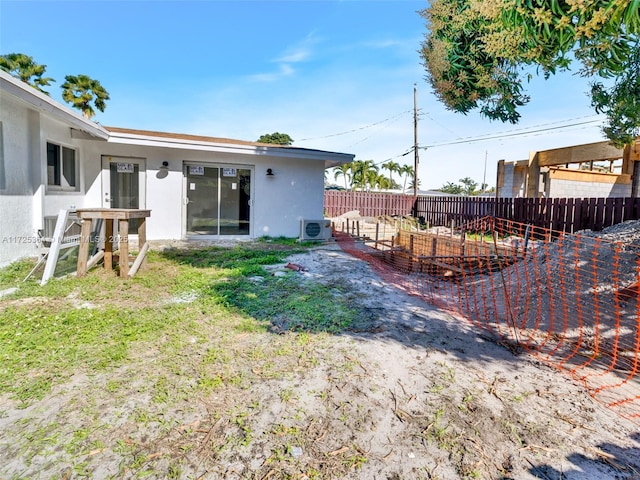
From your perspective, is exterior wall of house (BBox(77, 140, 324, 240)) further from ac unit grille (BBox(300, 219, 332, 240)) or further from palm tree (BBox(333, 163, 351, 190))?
palm tree (BBox(333, 163, 351, 190))

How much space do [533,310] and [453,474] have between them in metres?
3.21

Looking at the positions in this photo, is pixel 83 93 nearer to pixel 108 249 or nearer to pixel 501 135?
pixel 108 249

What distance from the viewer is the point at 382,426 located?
2020 mm

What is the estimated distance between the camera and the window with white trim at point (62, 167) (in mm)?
6625

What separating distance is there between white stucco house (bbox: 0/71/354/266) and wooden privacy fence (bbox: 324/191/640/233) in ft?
15.0

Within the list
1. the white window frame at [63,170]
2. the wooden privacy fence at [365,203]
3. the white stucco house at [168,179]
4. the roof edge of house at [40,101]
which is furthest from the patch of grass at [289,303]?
the wooden privacy fence at [365,203]

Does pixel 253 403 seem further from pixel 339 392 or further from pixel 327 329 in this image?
pixel 327 329

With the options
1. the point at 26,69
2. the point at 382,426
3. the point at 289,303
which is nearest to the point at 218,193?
the point at 289,303

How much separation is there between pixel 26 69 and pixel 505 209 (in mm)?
22234

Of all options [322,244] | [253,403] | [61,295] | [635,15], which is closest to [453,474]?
[253,403]

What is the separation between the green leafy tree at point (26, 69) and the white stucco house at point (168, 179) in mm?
11909

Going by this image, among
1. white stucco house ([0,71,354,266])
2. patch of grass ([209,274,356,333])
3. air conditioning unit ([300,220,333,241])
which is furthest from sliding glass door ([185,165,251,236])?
patch of grass ([209,274,356,333])

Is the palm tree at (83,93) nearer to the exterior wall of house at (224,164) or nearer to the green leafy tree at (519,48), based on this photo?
the exterior wall of house at (224,164)

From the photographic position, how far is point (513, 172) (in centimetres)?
1795
